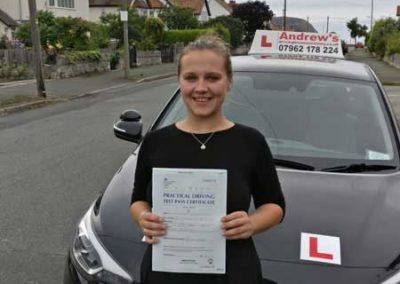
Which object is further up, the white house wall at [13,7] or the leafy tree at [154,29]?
the white house wall at [13,7]

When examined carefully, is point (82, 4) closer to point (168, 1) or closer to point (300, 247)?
point (168, 1)

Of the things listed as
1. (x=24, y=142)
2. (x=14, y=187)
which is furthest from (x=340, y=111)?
(x=24, y=142)

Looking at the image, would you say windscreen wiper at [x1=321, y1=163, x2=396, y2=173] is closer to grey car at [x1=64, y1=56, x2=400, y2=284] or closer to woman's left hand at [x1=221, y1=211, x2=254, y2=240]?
grey car at [x1=64, y1=56, x2=400, y2=284]

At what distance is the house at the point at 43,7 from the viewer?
49.0 meters

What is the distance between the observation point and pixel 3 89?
63.9 feet

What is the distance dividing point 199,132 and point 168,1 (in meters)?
77.5

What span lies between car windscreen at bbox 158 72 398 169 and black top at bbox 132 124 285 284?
1.44 metres

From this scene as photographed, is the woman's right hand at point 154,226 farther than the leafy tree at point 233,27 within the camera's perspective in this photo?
No

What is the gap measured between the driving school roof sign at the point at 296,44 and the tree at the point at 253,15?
76.9 meters

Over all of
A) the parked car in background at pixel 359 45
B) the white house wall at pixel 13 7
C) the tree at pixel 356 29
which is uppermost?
the white house wall at pixel 13 7

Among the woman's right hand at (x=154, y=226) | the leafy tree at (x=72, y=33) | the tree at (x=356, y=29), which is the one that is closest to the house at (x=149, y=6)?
the leafy tree at (x=72, y=33)

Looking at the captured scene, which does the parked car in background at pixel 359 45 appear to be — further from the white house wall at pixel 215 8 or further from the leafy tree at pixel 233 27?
the leafy tree at pixel 233 27

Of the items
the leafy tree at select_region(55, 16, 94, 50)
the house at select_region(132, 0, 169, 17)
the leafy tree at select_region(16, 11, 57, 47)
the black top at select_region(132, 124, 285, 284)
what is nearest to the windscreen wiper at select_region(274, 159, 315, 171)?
the black top at select_region(132, 124, 285, 284)

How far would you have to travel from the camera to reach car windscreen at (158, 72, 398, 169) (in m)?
3.68
